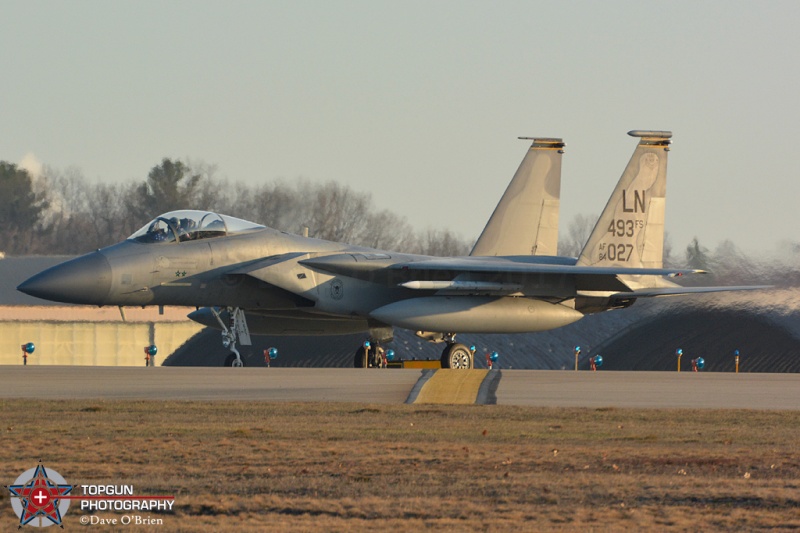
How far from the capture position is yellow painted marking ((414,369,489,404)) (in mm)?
14161

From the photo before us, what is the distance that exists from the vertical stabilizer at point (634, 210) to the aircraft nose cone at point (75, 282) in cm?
973

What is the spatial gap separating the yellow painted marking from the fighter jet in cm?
323

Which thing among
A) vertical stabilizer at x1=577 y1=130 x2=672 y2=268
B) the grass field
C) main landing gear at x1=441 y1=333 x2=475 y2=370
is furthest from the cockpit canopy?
vertical stabilizer at x1=577 y1=130 x2=672 y2=268

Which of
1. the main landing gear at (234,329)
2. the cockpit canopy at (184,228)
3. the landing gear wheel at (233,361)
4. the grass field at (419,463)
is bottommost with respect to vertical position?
the grass field at (419,463)

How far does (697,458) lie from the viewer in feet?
30.6

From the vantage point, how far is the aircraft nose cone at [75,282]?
744 inches

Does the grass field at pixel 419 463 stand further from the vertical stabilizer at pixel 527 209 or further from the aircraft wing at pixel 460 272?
the vertical stabilizer at pixel 527 209

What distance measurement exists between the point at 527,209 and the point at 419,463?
16.6m

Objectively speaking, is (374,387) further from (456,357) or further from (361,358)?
(361,358)

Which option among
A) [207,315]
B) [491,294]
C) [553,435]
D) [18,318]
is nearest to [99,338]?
[18,318]

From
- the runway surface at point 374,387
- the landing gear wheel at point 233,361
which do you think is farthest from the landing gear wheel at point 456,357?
the landing gear wheel at point 233,361

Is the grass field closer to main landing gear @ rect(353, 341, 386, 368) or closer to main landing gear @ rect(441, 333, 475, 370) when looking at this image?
main landing gear @ rect(441, 333, 475, 370)

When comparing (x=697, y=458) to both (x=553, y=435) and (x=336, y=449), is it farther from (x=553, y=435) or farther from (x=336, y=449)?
(x=336, y=449)

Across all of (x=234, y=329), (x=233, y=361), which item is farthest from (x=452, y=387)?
(x=234, y=329)
